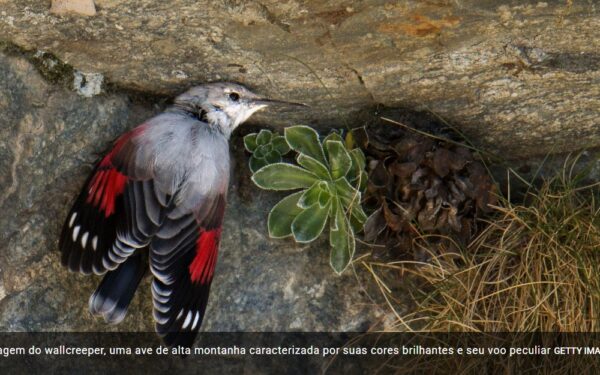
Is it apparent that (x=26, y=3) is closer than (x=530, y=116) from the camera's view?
Yes

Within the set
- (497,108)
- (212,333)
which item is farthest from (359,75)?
(212,333)

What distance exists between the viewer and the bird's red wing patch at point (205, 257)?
2494 millimetres

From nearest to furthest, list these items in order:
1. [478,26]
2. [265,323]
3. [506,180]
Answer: [478,26], [265,323], [506,180]

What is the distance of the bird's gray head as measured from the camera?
2574mm

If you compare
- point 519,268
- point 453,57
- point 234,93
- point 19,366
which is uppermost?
point 453,57

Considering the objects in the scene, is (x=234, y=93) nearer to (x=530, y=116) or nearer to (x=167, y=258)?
(x=167, y=258)

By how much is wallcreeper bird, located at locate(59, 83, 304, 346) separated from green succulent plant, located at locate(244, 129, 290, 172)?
5.3 inches

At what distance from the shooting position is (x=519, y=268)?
8.50ft

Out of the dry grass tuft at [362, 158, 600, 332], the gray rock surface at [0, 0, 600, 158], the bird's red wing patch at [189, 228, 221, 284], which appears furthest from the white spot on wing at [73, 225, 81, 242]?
the dry grass tuft at [362, 158, 600, 332]

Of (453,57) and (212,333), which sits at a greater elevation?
(453,57)

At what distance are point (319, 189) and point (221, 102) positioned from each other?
1.39 feet

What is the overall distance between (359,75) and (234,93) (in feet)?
1.33

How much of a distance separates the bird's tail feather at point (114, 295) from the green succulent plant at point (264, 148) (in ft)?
1.85

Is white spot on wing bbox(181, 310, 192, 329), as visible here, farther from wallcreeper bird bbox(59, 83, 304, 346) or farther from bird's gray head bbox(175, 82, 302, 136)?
bird's gray head bbox(175, 82, 302, 136)
